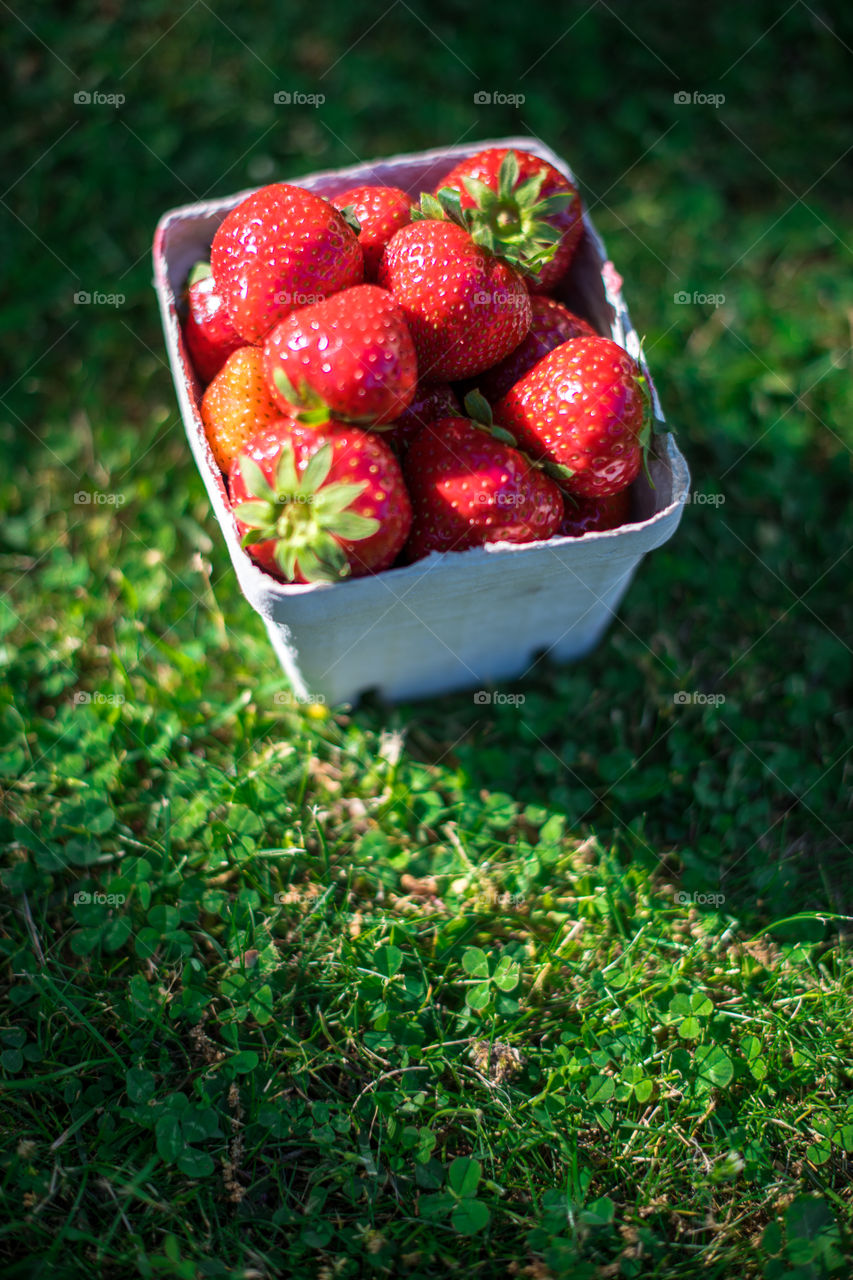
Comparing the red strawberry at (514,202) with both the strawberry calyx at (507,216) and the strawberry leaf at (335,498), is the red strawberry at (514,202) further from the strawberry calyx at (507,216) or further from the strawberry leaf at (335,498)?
the strawberry leaf at (335,498)

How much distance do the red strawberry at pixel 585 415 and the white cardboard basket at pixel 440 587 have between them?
85mm

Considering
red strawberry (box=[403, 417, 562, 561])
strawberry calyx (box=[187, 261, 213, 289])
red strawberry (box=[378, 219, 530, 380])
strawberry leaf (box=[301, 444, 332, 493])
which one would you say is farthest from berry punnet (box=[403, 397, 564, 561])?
strawberry calyx (box=[187, 261, 213, 289])

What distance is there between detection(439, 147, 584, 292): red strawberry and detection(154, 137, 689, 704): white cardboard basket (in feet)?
0.43

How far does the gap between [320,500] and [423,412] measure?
364 millimetres

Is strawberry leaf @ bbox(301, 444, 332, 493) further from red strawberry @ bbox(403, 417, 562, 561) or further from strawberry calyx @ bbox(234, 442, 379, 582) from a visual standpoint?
red strawberry @ bbox(403, 417, 562, 561)

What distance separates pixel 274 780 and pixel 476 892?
1.50 feet

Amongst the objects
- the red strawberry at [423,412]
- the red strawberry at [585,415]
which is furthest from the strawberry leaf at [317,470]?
the red strawberry at [585,415]

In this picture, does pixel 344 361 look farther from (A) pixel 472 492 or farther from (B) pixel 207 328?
(B) pixel 207 328

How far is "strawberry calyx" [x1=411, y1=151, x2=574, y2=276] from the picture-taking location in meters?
1.51

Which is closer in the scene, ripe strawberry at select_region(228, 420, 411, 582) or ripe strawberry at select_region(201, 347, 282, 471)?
ripe strawberry at select_region(228, 420, 411, 582)

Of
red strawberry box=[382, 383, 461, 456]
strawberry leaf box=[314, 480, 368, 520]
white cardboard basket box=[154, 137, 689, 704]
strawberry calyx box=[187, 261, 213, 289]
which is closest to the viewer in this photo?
strawberry leaf box=[314, 480, 368, 520]

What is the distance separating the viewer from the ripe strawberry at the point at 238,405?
1519 mm

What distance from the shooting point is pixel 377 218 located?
1.63 m

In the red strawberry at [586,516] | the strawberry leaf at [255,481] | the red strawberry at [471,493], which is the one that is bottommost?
the red strawberry at [586,516]
